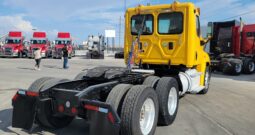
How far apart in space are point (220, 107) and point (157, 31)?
280 cm

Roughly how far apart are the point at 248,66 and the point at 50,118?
16903 millimetres

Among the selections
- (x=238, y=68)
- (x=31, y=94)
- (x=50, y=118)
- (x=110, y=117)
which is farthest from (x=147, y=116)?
(x=238, y=68)

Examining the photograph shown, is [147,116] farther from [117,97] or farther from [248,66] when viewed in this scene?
[248,66]

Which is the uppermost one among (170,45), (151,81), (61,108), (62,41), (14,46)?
(62,41)

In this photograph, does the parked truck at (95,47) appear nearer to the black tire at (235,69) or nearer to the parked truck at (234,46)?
the parked truck at (234,46)

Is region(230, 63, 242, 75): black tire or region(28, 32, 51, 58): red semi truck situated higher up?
region(28, 32, 51, 58): red semi truck

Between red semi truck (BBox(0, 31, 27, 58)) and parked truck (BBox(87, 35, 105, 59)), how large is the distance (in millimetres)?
8508

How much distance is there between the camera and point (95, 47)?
132ft

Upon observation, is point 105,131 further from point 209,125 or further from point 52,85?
point 209,125

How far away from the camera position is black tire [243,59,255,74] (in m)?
19.1

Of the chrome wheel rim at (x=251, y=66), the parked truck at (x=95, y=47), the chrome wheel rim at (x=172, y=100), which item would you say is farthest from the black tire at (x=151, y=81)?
the parked truck at (x=95, y=47)

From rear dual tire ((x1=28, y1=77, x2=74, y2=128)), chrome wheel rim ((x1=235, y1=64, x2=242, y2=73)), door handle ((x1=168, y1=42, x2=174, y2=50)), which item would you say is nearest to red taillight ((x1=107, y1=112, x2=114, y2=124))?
rear dual tire ((x1=28, y1=77, x2=74, y2=128))

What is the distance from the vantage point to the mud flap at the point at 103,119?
163 inches

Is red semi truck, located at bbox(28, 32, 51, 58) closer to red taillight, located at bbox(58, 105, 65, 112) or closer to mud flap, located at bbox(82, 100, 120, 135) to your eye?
red taillight, located at bbox(58, 105, 65, 112)
